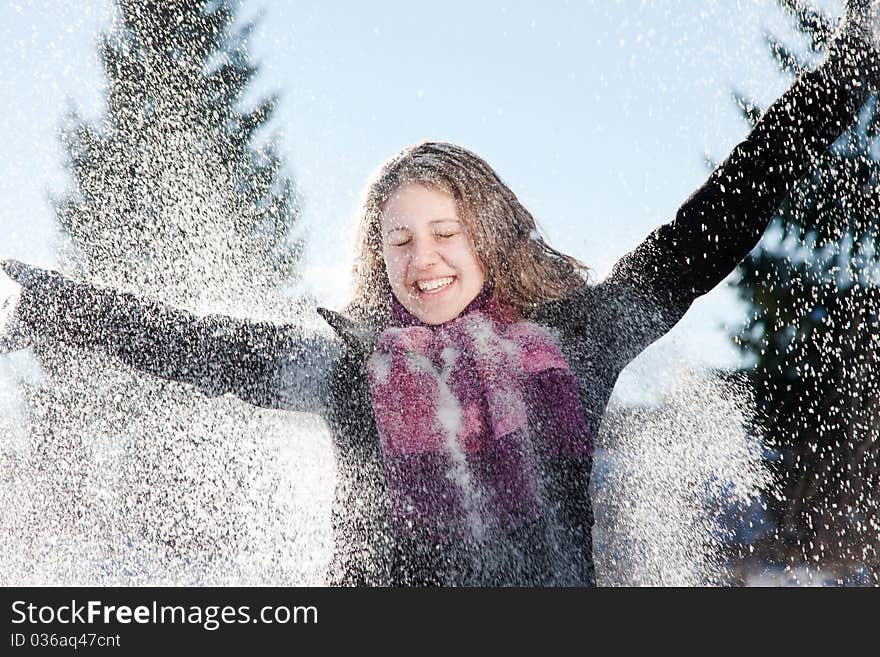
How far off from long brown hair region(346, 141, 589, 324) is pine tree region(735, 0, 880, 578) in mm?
5594

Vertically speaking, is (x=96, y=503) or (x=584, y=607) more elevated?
(x=96, y=503)

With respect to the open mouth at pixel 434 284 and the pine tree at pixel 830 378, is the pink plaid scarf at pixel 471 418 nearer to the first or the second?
the open mouth at pixel 434 284

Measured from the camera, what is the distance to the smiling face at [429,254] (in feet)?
6.21

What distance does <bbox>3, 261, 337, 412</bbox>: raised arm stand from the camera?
72.9 inches

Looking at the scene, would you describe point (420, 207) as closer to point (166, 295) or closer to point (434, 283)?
point (434, 283)

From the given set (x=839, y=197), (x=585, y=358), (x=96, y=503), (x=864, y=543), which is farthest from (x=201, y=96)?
(x=585, y=358)

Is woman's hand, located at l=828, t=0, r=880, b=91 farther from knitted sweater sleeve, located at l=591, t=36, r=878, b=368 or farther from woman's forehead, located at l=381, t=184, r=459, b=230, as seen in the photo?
woman's forehead, located at l=381, t=184, r=459, b=230

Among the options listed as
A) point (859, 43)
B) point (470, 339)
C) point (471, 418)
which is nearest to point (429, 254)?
point (470, 339)

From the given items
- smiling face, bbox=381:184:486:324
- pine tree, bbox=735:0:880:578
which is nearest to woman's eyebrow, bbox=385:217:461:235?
smiling face, bbox=381:184:486:324

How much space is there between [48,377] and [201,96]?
3852 millimetres

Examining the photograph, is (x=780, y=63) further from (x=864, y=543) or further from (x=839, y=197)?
(x=864, y=543)

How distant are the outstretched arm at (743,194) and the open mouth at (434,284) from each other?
379 millimetres

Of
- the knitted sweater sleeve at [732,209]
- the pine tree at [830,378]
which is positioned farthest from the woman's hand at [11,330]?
the pine tree at [830,378]

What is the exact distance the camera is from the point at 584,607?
5.86 ft
